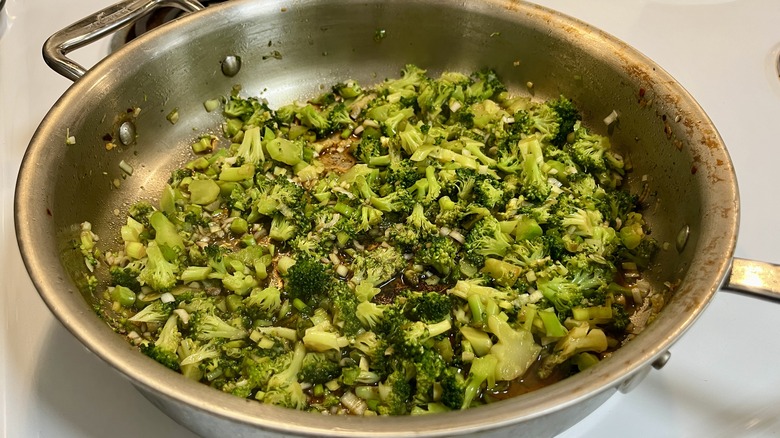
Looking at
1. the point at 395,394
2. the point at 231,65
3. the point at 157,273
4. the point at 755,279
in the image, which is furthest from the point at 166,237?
the point at 755,279

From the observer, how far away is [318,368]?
144cm

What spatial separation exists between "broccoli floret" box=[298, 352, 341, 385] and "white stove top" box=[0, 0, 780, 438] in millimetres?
314

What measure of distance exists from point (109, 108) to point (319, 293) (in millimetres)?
846

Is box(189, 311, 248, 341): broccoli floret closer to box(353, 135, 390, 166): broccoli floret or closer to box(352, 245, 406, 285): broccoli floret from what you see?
box(352, 245, 406, 285): broccoli floret

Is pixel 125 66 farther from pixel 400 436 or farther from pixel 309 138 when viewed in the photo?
pixel 400 436

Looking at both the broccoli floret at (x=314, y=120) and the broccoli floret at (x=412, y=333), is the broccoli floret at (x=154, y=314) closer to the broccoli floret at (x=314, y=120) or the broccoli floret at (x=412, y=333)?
the broccoli floret at (x=412, y=333)

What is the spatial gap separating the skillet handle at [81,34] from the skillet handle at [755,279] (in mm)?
1738

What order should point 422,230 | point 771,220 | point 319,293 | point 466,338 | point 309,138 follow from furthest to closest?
1. point 309,138
2. point 771,220
3. point 422,230
4. point 319,293
5. point 466,338

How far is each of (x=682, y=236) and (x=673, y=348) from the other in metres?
0.31

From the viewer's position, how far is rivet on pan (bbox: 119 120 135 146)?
1.86m

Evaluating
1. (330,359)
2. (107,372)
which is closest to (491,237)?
(330,359)

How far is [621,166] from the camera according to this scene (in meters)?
1.87

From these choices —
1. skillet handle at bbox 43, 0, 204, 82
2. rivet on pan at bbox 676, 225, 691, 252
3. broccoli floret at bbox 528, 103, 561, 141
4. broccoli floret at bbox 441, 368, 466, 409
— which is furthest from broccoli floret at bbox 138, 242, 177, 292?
rivet on pan at bbox 676, 225, 691, 252

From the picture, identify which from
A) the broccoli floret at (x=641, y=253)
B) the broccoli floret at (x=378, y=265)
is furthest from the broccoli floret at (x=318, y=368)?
the broccoli floret at (x=641, y=253)
